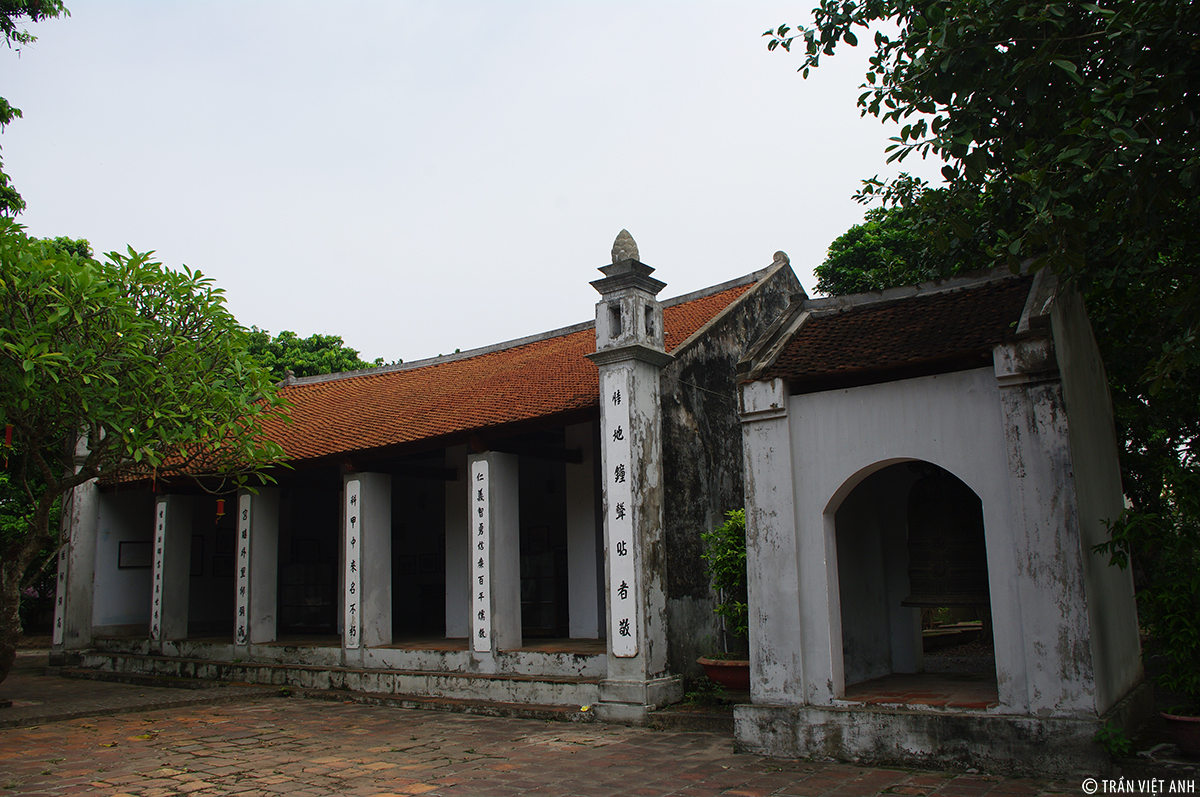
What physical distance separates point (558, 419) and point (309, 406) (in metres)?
7.17

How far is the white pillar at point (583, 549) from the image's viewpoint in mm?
10734

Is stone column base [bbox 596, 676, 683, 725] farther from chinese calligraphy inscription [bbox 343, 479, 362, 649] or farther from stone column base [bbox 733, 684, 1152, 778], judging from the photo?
chinese calligraphy inscription [bbox 343, 479, 362, 649]

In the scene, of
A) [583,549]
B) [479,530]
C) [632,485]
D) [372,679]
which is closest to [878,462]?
[632,485]

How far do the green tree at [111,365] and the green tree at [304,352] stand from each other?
615 inches

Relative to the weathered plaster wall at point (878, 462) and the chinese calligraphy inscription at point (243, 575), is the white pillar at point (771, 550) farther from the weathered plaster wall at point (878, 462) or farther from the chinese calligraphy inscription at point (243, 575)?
the chinese calligraphy inscription at point (243, 575)

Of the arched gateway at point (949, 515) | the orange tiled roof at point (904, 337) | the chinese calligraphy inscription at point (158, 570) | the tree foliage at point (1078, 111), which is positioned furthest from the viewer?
the chinese calligraphy inscription at point (158, 570)

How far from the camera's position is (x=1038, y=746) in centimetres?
555

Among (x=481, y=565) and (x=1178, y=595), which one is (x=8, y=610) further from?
(x=1178, y=595)

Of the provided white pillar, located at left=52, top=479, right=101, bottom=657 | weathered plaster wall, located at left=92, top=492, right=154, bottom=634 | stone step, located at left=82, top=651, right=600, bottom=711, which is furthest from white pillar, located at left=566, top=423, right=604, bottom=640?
white pillar, located at left=52, top=479, right=101, bottom=657

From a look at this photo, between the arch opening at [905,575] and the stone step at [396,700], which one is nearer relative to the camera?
the arch opening at [905,575]

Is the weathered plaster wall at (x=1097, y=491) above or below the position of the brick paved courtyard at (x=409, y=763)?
above

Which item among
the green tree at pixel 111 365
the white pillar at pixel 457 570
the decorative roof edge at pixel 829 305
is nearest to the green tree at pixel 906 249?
the decorative roof edge at pixel 829 305

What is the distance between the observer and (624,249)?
29.3 feet

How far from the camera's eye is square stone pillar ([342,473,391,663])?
35.1 ft
